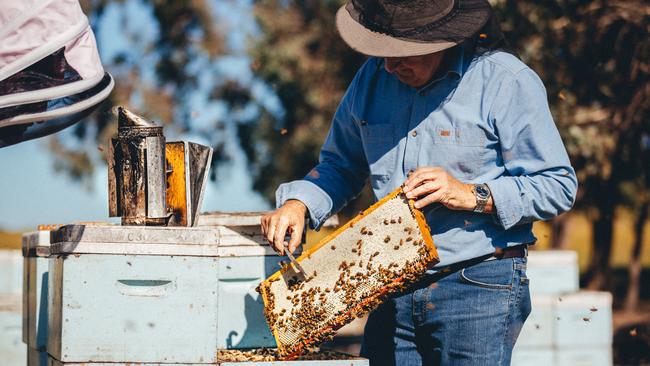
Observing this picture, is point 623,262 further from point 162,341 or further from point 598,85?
point 162,341

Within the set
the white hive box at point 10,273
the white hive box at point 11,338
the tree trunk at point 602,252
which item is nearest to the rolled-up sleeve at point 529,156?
the white hive box at point 11,338

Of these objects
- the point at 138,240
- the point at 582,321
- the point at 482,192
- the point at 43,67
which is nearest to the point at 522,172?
the point at 482,192

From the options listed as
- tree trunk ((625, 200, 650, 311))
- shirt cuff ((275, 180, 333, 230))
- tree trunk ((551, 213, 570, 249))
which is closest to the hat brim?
shirt cuff ((275, 180, 333, 230))

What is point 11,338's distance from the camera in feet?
17.2

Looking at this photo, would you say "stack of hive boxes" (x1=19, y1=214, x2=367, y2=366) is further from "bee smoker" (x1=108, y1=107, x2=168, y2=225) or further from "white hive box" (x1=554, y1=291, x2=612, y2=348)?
"white hive box" (x1=554, y1=291, x2=612, y2=348)

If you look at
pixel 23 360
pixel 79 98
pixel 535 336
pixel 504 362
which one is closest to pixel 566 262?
pixel 535 336

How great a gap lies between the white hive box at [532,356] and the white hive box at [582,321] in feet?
0.33

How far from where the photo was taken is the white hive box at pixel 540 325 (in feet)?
20.6

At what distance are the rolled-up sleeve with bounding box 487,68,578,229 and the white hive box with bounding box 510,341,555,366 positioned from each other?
4013 mm

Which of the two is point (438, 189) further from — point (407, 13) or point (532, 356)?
point (532, 356)

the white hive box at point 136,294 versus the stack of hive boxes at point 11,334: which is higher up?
the white hive box at point 136,294

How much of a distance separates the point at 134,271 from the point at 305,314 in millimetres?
568

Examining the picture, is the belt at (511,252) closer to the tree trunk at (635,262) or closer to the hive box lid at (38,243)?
the hive box lid at (38,243)

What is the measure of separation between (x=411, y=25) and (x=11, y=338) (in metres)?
3.67
